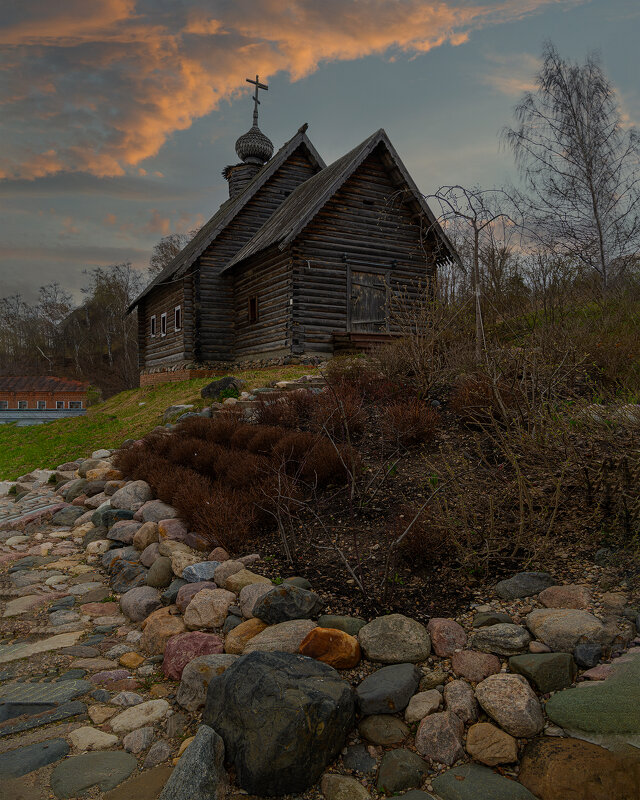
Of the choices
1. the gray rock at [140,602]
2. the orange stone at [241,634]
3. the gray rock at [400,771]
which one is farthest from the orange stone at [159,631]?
the gray rock at [400,771]

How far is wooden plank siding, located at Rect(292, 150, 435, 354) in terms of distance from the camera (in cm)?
1391

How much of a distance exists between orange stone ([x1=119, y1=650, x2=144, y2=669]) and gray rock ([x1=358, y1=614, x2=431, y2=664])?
1477 mm

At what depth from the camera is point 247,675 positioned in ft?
7.68

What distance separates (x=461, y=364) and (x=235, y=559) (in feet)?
14.3

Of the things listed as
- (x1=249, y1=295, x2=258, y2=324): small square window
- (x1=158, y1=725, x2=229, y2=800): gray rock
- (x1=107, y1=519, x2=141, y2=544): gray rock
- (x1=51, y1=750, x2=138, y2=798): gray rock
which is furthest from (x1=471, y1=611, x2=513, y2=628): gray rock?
(x1=249, y1=295, x2=258, y2=324): small square window

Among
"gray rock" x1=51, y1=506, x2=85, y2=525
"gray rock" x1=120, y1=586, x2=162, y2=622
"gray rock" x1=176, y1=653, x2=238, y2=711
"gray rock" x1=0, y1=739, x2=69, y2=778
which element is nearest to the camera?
"gray rock" x1=0, y1=739, x2=69, y2=778

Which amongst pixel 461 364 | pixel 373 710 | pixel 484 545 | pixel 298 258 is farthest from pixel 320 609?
pixel 298 258

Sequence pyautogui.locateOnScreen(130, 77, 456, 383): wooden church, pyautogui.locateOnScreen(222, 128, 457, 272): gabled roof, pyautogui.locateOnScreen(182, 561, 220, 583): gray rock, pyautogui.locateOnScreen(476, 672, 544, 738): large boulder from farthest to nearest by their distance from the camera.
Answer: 1. pyautogui.locateOnScreen(130, 77, 456, 383): wooden church
2. pyautogui.locateOnScreen(222, 128, 457, 272): gabled roof
3. pyautogui.locateOnScreen(182, 561, 220, 583): gray rock
4. pyautogui.locateOnScreen(476, 672, 544, 738): large boulder

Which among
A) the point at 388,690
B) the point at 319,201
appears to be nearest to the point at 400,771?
the point at 388,690

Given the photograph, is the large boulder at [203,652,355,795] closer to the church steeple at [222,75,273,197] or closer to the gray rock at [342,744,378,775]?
the gray rock at [342,744,378,775]

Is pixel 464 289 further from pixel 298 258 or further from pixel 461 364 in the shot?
pixel 298 258

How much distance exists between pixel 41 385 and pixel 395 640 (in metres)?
42.7

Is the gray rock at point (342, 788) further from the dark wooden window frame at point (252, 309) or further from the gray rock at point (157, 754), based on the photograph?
the dark wooden window frame at point (252, 309)

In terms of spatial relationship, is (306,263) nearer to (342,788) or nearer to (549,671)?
(549,671)
